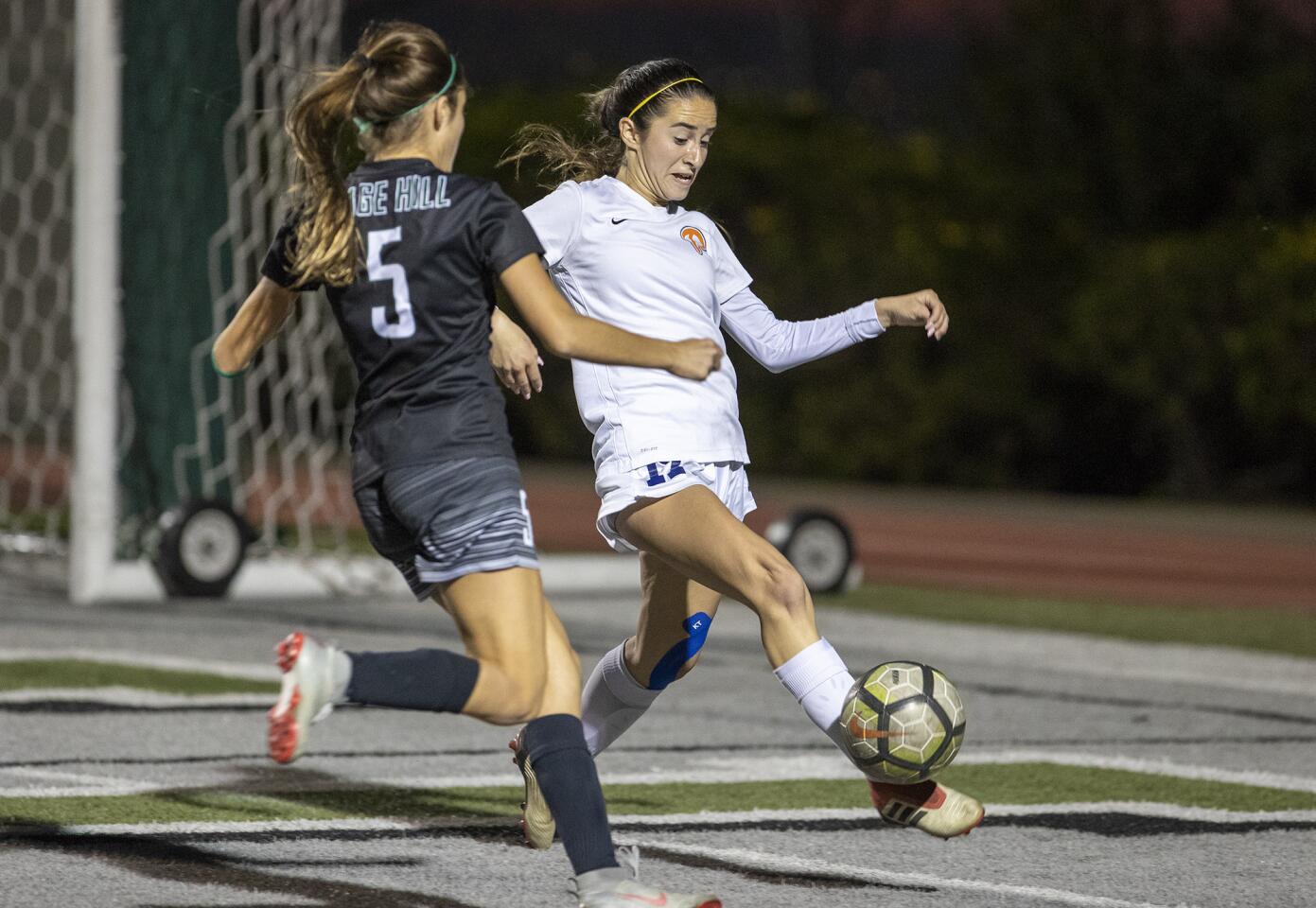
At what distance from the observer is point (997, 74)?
1176 inches

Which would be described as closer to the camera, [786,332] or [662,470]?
[662,470]

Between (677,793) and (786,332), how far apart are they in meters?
1.56

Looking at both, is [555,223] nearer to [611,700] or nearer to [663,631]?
[663,631]

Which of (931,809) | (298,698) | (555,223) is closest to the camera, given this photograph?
(298,698)

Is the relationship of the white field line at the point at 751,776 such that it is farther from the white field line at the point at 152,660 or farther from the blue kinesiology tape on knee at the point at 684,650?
the white field line at the point at 152,660

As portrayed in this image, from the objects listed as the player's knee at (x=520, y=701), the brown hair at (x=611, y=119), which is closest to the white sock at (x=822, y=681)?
the player's knee at (x=520, y=701)

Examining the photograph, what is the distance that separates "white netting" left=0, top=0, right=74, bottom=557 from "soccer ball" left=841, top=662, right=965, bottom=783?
30.2 ft

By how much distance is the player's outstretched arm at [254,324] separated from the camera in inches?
182

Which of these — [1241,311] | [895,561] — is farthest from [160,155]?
[1241,311]

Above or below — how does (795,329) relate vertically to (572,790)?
above

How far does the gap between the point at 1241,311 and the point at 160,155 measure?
567 inches

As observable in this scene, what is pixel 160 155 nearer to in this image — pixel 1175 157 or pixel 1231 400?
pixel 1231 400

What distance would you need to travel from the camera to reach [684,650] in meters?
5.52

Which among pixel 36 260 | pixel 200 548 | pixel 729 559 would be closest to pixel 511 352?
pixel 729 559
